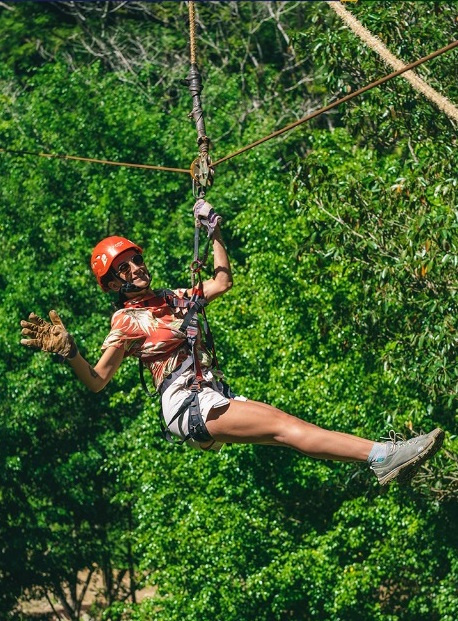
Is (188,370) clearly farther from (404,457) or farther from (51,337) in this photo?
(404,457)

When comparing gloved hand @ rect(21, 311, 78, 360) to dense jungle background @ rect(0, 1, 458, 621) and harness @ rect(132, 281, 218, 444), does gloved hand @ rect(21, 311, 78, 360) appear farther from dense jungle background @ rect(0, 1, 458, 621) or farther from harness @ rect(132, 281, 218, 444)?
dense jungle background @ rect(0, 1, 458, 621)

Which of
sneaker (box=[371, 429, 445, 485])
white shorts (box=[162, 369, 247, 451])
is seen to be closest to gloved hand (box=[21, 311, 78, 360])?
white shorts (box=[162, 369, 247, 451])

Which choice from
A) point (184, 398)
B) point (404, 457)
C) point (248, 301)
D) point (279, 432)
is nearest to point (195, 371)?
point (184, 398)

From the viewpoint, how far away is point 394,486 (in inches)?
540

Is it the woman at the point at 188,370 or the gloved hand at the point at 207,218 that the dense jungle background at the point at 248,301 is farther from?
the woman at the point at 188,370

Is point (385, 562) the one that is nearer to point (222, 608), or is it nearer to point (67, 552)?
point (222, 608)

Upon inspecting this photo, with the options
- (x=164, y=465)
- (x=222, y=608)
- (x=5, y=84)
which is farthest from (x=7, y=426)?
(x=5, y=84)

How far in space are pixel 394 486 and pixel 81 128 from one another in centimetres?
773

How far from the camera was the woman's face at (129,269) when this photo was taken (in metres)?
6.06

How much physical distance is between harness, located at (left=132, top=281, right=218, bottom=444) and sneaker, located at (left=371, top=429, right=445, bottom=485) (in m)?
0.77

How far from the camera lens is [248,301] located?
15.7 m

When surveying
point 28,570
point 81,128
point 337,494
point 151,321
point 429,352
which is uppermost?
point 81,128

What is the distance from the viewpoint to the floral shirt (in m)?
5.92

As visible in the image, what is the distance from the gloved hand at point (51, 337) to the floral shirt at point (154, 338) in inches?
17.5
